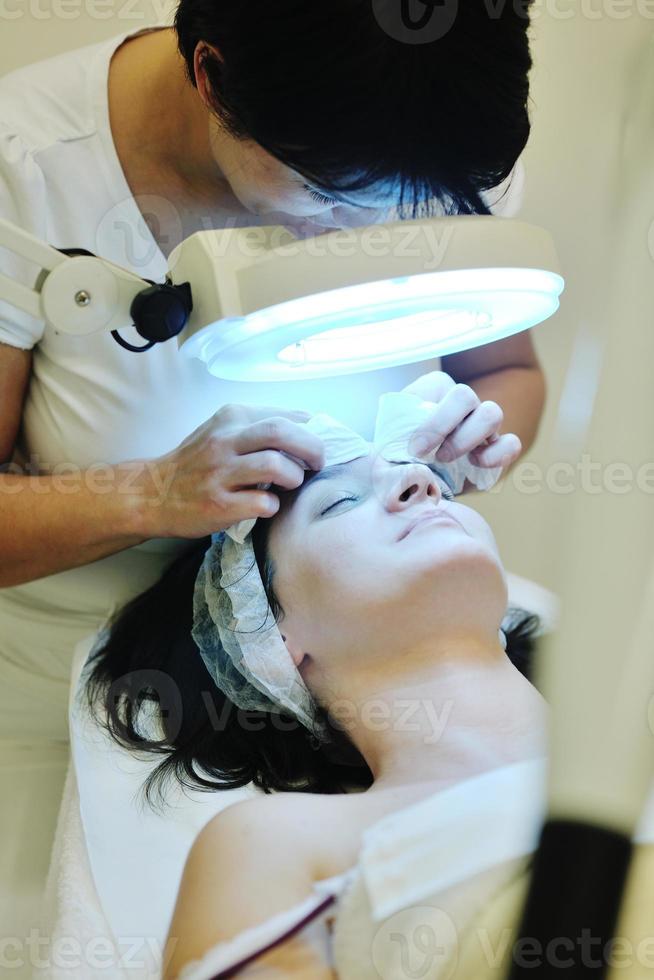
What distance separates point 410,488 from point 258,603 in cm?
22

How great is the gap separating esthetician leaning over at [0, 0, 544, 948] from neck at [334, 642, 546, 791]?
0.85 ft

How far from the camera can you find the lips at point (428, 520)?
1.10 m

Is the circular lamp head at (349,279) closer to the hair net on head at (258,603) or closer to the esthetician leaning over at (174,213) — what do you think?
the esthetician leaning over at (174,213)

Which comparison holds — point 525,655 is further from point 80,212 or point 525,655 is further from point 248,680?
point 80,212

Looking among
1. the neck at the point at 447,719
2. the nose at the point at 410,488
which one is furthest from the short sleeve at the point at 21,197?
the neck at the point at 447,719

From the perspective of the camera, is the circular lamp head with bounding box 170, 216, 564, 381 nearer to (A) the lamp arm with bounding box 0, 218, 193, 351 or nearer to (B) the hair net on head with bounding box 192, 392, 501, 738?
(A) the lamp arm with bounding box 0, 218, 193, 351

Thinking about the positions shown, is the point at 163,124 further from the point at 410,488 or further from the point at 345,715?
the point at 345,715

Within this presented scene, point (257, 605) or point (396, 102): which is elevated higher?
point (396, 102)

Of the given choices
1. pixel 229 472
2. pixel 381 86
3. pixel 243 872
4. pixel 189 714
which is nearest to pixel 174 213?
pixel 229 472

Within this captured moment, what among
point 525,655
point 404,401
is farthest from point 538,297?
point 525,655

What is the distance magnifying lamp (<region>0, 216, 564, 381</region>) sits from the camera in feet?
2.61

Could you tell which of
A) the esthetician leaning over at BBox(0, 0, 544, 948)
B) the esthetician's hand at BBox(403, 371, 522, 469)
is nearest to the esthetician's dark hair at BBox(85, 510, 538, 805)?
the esthetician leaning over at BBox(0, 0, 544, 948)

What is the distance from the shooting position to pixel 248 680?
1176 mm

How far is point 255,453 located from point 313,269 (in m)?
0.32
